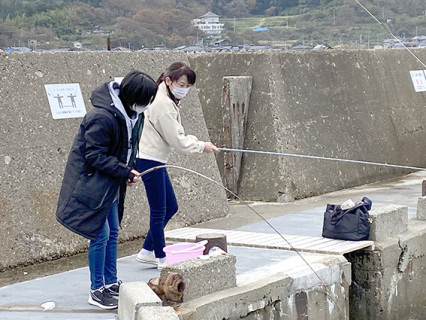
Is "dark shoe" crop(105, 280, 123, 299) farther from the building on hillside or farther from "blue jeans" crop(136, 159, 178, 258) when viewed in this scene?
the building on hillside

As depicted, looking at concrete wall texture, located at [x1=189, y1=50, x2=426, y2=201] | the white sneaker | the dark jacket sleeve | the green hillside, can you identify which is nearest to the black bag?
the white sneaker

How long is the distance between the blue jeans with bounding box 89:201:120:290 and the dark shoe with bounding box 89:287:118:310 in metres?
0.03

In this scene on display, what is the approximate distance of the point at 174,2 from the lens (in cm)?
1509

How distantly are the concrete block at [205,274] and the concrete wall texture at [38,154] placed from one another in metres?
1.96

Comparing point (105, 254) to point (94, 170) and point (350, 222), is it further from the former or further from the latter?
point (350, 222)

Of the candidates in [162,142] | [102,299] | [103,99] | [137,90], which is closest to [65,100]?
[162,142]

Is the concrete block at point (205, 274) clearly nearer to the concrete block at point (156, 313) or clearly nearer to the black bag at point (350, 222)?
the concrete block at point (156, 313)

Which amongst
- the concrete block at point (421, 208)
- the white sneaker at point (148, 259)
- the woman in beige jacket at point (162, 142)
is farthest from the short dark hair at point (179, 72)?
the concrete block at point (421, 208)

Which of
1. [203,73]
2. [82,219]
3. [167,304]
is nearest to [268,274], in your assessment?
[167,304]

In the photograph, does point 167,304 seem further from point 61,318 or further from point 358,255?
point 358,255

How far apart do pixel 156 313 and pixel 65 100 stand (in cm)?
329

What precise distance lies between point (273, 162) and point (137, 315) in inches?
211

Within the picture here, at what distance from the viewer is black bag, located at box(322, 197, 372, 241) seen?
22.6ft

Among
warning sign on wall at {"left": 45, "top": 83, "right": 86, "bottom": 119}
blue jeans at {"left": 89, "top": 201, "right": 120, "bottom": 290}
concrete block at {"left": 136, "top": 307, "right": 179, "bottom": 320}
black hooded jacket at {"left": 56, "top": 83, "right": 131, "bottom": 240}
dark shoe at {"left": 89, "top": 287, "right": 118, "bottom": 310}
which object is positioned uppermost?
warning sign on wall at {"left": 45, "top": 83, "right": 86, "bottom": 119}
